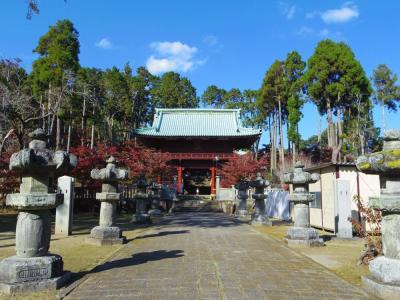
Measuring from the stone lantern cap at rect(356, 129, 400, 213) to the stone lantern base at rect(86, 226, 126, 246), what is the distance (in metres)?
6.38

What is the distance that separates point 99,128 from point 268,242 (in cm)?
3395

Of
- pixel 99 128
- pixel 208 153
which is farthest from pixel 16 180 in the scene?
pixel 99 128

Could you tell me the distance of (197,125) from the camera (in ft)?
125

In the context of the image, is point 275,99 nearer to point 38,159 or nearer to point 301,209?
point 301,209

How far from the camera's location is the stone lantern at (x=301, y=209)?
9.08m

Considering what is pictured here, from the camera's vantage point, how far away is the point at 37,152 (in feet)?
16.6

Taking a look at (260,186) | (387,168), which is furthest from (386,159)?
(260,186)

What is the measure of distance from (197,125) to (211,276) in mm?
32951

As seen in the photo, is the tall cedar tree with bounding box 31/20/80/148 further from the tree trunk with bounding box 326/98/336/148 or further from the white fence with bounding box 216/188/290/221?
the tree trunk with bounding box 326/98/336/148

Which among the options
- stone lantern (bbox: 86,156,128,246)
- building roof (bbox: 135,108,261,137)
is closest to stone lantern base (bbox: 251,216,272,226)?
stone lantern (bbox: 86,156,128,246)

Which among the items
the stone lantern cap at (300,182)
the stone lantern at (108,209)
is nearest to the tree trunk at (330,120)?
the stone lantern cap at (300,182)

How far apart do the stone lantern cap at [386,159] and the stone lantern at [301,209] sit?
4.24 metres

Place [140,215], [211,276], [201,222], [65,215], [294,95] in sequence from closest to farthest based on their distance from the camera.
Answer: [211,276], [65,215], [140,215], [201,222], [294,95]

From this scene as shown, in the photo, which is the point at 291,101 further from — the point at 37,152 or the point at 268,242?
the point at 37,152
